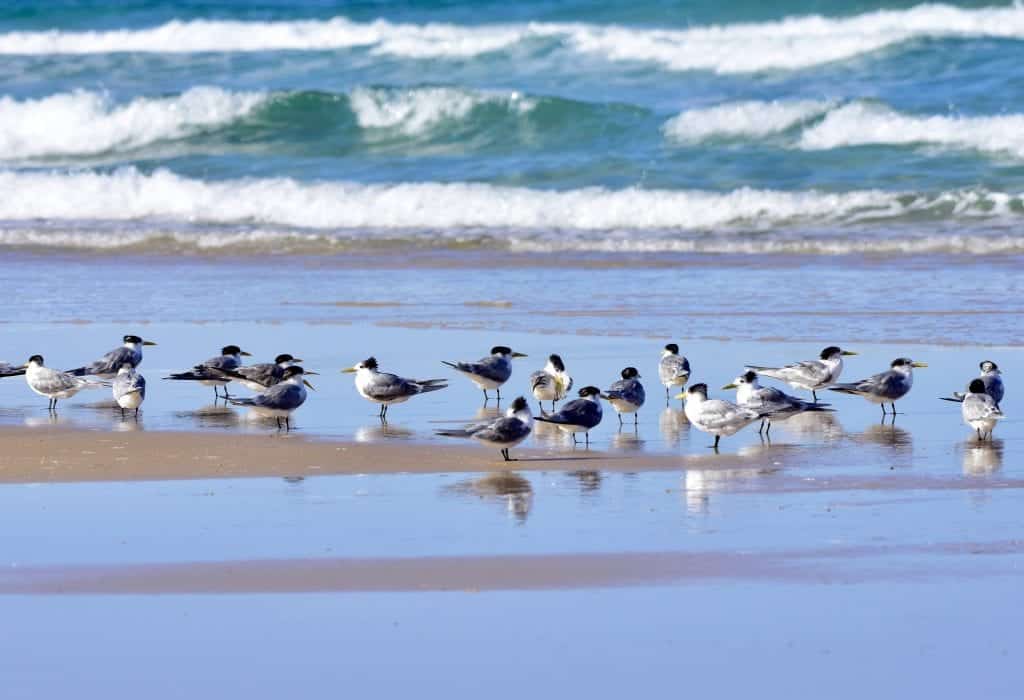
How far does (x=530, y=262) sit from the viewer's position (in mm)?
18875

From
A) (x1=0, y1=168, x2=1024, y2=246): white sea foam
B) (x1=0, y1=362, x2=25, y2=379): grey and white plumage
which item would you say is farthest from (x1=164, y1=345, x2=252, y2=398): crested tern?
(x1=0, y1=168, x2=1024, y2=246): white sea foam

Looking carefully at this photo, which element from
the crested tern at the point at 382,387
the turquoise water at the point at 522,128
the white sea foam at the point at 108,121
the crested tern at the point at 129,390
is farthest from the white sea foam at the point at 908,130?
the crested tern at the point at 129,390

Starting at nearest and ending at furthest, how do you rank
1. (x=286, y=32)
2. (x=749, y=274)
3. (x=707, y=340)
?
(x=707, y=340)
(x=749, y=274)
(x=286, y=32)

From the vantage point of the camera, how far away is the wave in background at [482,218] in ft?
65.9

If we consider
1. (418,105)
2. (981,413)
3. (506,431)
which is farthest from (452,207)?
(506,431)

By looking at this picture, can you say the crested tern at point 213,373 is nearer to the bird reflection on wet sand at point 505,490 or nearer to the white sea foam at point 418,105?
the bird reflection on wet sand at point 505,490

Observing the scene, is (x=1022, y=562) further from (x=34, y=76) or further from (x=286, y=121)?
(x=34, y=76)

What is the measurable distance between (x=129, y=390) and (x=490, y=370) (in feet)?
7.45

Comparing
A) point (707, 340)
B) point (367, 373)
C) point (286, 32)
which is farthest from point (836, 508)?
point (286, 32)

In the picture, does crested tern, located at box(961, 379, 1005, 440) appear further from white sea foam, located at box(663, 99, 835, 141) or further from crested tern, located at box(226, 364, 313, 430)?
white sea foam, located at box(663, 99, 835, 141)

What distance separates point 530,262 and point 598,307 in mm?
3968

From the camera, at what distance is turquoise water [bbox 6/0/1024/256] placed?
21938 mm

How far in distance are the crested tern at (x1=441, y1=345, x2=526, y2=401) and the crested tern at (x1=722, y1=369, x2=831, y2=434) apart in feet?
5.95

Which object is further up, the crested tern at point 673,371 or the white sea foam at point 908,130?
the white sea foam at point 908,130
